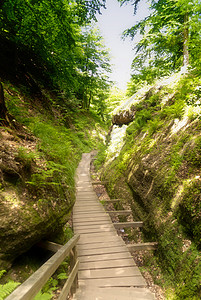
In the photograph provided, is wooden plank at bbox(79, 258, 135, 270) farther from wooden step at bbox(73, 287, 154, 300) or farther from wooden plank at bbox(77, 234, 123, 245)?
wooden plank at bbox(77, 234, 123, 245)

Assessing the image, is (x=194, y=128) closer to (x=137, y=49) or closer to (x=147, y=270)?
(x=147, y=270)

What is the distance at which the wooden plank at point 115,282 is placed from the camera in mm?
3355

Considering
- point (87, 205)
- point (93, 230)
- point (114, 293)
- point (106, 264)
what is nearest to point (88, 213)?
point (87, 205)

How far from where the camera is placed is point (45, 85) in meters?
10.6

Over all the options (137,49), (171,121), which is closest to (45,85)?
(137,49)

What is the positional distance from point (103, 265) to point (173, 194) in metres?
2.61

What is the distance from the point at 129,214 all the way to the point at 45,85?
388 inches

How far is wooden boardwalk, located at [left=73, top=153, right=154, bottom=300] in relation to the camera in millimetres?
3133

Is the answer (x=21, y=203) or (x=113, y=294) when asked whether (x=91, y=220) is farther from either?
(x=21, y=203)

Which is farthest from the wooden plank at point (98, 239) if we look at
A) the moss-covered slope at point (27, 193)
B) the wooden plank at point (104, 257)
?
the moss-covered slope at point (27, 193)

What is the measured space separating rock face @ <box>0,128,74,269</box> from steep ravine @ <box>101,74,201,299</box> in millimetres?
2673

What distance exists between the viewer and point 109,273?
11.9 feet

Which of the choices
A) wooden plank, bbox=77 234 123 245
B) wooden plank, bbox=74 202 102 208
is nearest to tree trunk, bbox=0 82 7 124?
wooden plank, bbox=77 234 123 245

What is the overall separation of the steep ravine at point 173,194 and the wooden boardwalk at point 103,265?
2.19 feet
